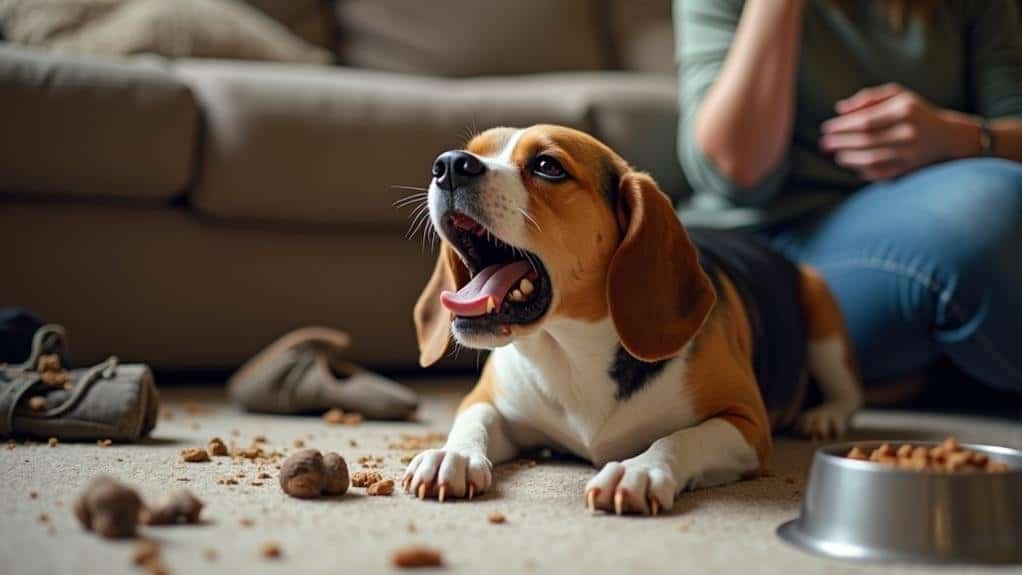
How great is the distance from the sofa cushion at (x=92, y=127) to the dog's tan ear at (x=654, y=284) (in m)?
1.33

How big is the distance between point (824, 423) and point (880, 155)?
24.8 inches

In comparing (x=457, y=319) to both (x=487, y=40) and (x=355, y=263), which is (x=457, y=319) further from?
(x=487, y=40)

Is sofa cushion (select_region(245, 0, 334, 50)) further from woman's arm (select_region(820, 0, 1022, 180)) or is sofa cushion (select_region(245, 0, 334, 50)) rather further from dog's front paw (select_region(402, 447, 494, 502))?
dog's front paw (select_region(402, 447, 494, 502))

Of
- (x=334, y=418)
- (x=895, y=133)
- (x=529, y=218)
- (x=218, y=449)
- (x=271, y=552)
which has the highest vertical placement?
(x=895, y=133)

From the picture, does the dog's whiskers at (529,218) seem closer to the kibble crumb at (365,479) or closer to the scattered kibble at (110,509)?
the kibble crumb at (365,479)

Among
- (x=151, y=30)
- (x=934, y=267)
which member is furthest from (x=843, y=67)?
(x=151, y=30)

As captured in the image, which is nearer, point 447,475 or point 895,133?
point 447,475

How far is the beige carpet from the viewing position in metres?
1.08

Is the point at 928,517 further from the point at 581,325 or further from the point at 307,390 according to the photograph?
the point at 307,390

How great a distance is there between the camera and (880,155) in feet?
7.67

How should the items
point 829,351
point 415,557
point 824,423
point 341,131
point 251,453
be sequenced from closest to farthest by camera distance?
point 415,557
point 251,453
point 824,423
point 829,351
point 341,131

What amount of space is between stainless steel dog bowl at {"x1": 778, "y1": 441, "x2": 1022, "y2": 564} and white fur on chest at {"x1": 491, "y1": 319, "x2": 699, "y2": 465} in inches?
17.2

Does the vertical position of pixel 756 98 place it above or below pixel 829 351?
above

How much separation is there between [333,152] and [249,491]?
1.33 m
